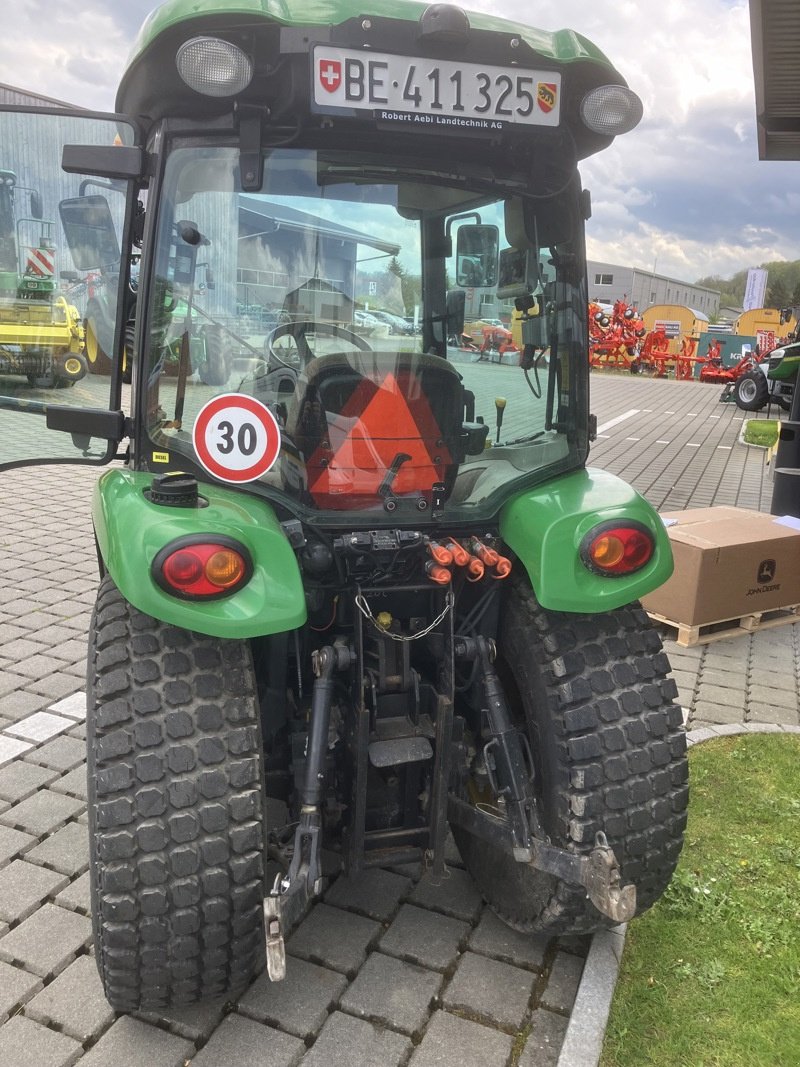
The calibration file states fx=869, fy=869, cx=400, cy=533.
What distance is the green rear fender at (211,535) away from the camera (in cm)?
212

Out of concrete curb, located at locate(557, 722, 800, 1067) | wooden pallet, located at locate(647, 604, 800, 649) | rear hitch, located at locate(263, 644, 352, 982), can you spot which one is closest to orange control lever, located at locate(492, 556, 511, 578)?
rear hitch, located at locate(263, 644, 352, 982)

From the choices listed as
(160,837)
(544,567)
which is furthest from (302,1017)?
(544,567)

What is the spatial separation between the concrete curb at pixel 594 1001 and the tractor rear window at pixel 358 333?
1364 millimetres

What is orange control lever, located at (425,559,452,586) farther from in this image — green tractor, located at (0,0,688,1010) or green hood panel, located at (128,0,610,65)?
green hood panel, located at (128,0,610,65)

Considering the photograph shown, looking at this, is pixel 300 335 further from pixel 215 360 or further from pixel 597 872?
pixel 597 872

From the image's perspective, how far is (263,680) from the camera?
2.64 meters

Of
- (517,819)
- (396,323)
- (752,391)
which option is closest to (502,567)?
(517,819)

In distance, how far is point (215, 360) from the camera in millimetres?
2533

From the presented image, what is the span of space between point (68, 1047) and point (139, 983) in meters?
0.34

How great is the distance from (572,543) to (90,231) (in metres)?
1.75

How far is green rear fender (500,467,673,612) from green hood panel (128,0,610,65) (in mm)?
1193

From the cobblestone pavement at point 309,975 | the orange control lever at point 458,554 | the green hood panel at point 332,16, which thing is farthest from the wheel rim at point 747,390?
the orange control lever at point 458,554

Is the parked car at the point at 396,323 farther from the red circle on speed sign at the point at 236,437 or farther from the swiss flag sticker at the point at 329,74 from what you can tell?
the swiss flag sticker at the point at 329,74

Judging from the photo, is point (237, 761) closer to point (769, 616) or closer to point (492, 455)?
point (492, 455)
